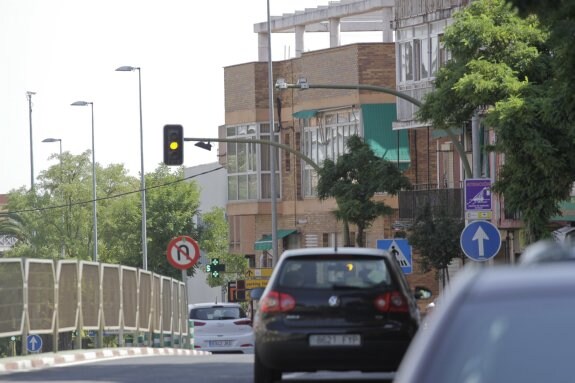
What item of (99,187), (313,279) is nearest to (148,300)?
(313,279)

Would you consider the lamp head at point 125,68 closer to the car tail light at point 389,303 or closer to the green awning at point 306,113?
the green awning at point 306,113

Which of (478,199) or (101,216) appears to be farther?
(101,216)

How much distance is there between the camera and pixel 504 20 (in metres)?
37.8

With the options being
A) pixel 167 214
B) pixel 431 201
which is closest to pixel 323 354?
pixel 431 201

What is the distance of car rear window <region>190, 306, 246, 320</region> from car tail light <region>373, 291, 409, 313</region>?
27.3m

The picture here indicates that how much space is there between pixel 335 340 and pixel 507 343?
38.5ft

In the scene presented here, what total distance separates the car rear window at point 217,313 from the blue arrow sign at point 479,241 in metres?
15.4

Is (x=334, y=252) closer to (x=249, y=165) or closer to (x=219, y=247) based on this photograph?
(x=249, y=165)

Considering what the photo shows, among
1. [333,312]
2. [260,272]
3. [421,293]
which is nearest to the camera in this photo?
[333,312]

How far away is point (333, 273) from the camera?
55.0ft

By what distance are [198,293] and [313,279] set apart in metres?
115

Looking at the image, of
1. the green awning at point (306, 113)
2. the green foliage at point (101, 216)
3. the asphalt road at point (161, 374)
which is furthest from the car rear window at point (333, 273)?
the green foliage at point (101, 216)

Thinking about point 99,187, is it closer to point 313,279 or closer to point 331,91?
point 331,91

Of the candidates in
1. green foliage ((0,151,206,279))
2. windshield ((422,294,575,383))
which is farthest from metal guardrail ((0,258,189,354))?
green foliage ((0,151,206,279))
